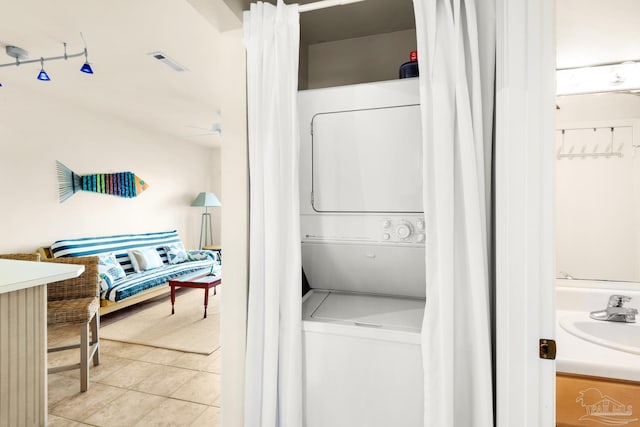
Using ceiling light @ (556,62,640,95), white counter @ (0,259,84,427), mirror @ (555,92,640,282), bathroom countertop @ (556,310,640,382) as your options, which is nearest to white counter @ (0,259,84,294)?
white counter @ (0,259,84,427)

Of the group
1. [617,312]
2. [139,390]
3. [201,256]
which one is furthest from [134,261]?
[617,312]

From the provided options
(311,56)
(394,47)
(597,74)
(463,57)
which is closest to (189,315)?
(311,56)

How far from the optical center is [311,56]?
6.93 feet

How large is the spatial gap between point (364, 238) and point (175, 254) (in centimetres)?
471

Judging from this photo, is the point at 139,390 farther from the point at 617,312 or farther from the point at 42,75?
the point at 617,312

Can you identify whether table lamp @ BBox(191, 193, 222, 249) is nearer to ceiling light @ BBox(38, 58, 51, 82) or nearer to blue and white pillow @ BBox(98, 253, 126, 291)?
blue and white pillow @ BBox(98, 253, 126, 291)

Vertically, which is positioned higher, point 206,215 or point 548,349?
point 206,215

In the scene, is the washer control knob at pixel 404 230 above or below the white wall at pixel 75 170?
below

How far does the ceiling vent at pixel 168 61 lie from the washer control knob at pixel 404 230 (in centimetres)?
274

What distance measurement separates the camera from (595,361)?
3.70 feet

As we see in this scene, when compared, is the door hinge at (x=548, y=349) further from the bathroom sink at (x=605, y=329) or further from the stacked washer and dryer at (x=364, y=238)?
the bathroom sink at (x=605, y=329)

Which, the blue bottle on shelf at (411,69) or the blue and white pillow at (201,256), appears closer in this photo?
the blue bottle on shelf at (411,69)

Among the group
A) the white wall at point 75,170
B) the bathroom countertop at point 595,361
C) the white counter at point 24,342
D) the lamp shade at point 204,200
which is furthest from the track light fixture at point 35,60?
the lamp shade at point 204,200

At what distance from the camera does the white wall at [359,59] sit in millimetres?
1964
